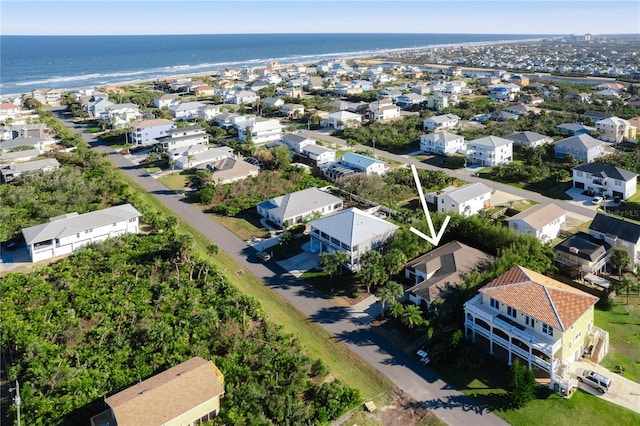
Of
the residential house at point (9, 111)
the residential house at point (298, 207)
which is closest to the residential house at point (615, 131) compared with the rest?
the residential house at point (298, 207)

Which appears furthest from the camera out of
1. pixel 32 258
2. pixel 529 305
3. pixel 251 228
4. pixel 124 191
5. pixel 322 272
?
pixel 124 191

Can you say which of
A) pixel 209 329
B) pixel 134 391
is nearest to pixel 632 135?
pixel 209 329

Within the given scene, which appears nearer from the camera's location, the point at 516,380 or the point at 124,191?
the point at 516,380

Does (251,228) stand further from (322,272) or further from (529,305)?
(529,305)

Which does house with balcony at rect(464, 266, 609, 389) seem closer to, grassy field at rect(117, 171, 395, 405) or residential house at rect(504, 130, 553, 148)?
grassy field at rect(117, 171, 395, 405)

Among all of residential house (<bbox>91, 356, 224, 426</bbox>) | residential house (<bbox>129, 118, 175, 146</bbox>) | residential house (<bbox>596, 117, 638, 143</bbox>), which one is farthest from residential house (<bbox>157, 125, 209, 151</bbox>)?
residential house (<bbox>596, 117, 638, 143</bbox>)

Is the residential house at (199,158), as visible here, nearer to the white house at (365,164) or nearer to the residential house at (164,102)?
the white house at (365,164)
